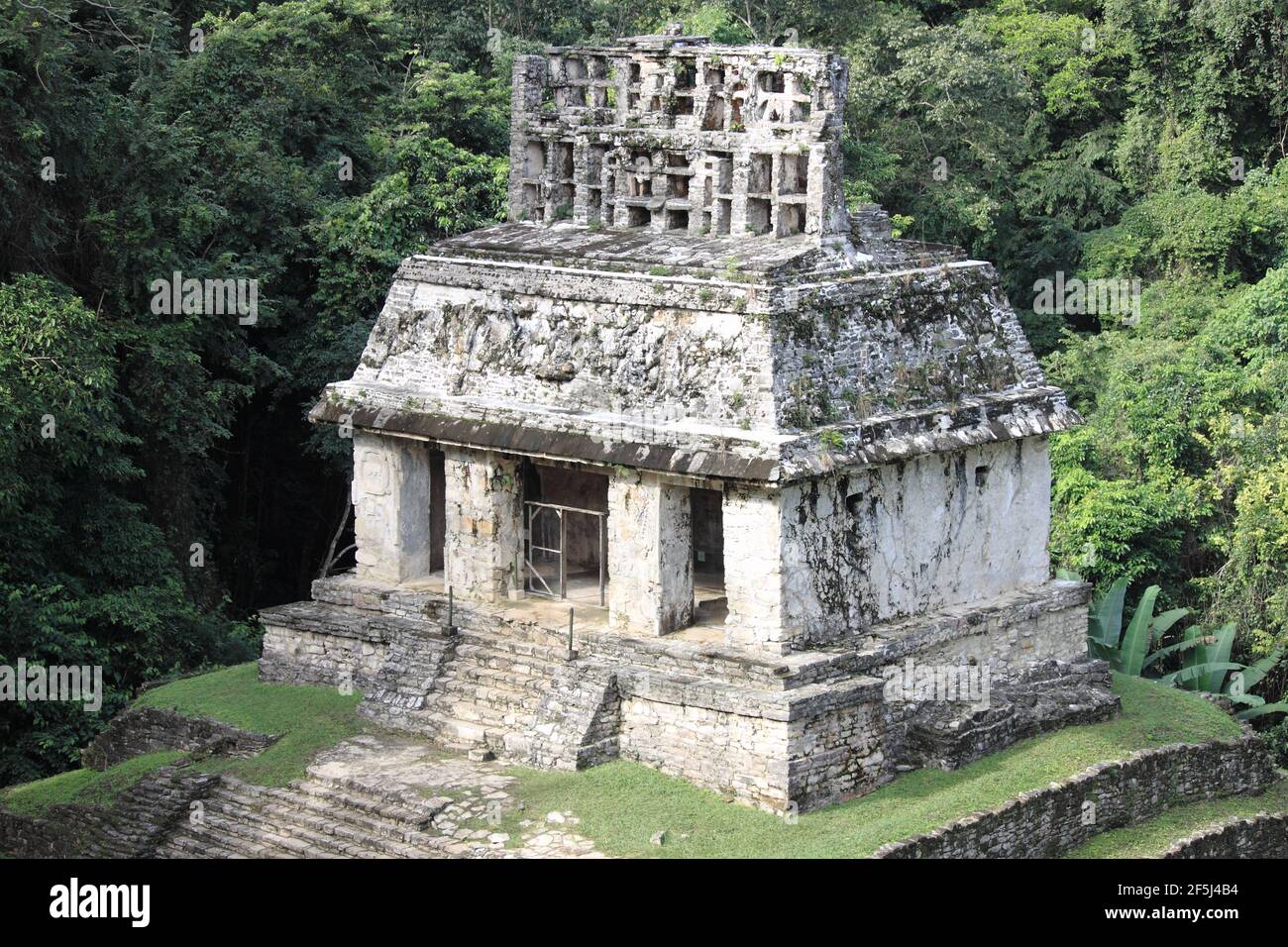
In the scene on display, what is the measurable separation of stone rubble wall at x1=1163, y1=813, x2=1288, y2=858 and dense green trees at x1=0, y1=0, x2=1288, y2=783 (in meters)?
4.93

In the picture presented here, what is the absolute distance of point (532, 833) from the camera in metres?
20.0

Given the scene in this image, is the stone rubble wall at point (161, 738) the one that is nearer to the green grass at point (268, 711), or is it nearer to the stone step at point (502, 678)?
the green grass at point (268, 711)

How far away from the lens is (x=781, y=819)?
20391 mm

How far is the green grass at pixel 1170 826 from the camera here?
21797mm

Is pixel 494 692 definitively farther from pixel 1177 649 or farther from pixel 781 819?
pixel 1177 649

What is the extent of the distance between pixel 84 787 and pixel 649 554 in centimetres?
597

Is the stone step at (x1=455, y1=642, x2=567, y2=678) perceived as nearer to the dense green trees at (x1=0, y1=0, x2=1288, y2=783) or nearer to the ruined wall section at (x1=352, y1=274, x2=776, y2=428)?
the ruined wall section at (x1=352, y1=274, x2=776, y2=428)

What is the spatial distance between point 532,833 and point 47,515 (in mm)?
8202

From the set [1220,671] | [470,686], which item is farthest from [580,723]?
[1220,671]

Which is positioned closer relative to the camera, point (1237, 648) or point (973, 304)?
point (973, 304)

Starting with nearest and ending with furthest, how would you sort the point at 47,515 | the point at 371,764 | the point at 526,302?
1. the point at 371,764
2. the point at 526,302
3. the point at 47,515

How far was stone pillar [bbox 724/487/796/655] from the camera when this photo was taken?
830 inches

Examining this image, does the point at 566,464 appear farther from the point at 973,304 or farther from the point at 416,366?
the point at 973,304

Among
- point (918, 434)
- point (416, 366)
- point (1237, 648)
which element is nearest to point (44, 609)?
point (416, 366)
